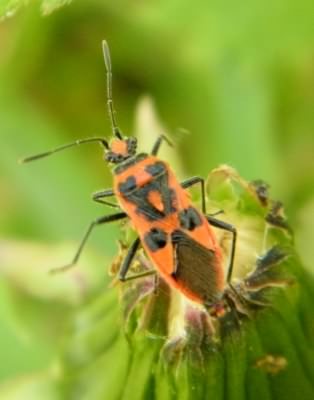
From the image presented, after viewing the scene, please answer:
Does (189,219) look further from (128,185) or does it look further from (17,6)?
(17,6)

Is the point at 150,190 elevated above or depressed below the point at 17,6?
below

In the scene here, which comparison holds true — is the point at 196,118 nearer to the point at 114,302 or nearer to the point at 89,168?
the point at 89,168

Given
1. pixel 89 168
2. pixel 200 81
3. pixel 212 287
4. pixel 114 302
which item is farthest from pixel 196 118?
pixel 212 287

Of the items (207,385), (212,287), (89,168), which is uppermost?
(89,168)

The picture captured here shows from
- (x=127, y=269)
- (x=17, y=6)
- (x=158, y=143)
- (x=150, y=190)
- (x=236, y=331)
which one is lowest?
(x=236, y=331)

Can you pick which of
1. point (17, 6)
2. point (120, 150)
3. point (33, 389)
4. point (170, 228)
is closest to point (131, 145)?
point (120, 150)

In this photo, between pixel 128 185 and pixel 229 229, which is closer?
pixel 229 229
